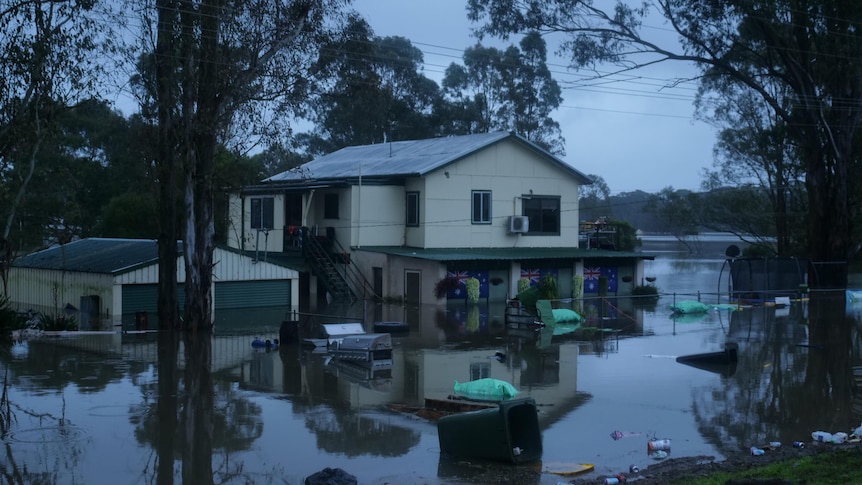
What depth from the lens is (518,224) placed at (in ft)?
139

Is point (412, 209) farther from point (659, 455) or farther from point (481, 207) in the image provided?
Result: point (659, 455)

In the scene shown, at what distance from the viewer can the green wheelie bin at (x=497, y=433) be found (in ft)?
42.2

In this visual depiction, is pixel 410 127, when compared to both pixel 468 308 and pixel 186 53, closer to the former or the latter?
pixel 468 308

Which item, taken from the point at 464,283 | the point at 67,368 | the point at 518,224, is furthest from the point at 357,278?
the point at 67,368

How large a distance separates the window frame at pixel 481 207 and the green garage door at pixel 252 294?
31.9 ft

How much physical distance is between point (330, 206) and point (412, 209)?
4.16m

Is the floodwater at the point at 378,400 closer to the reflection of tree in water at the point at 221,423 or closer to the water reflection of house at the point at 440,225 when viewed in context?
the reflection of tree in water at the point at 221,423

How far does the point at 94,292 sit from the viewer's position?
109 feet

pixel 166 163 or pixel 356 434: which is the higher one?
pixel 166 163

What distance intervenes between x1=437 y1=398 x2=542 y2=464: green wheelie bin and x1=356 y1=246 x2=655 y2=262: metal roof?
2396 cm

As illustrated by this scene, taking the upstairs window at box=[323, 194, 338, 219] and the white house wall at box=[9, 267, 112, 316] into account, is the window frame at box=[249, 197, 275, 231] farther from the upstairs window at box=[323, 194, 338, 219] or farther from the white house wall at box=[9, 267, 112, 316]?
the white house wall at box=[9, 267, 112, 316]

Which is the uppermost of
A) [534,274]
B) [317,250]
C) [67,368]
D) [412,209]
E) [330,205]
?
[330,205]

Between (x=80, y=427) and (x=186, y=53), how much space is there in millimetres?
14723

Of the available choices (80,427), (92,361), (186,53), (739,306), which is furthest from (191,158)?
(739,306)
